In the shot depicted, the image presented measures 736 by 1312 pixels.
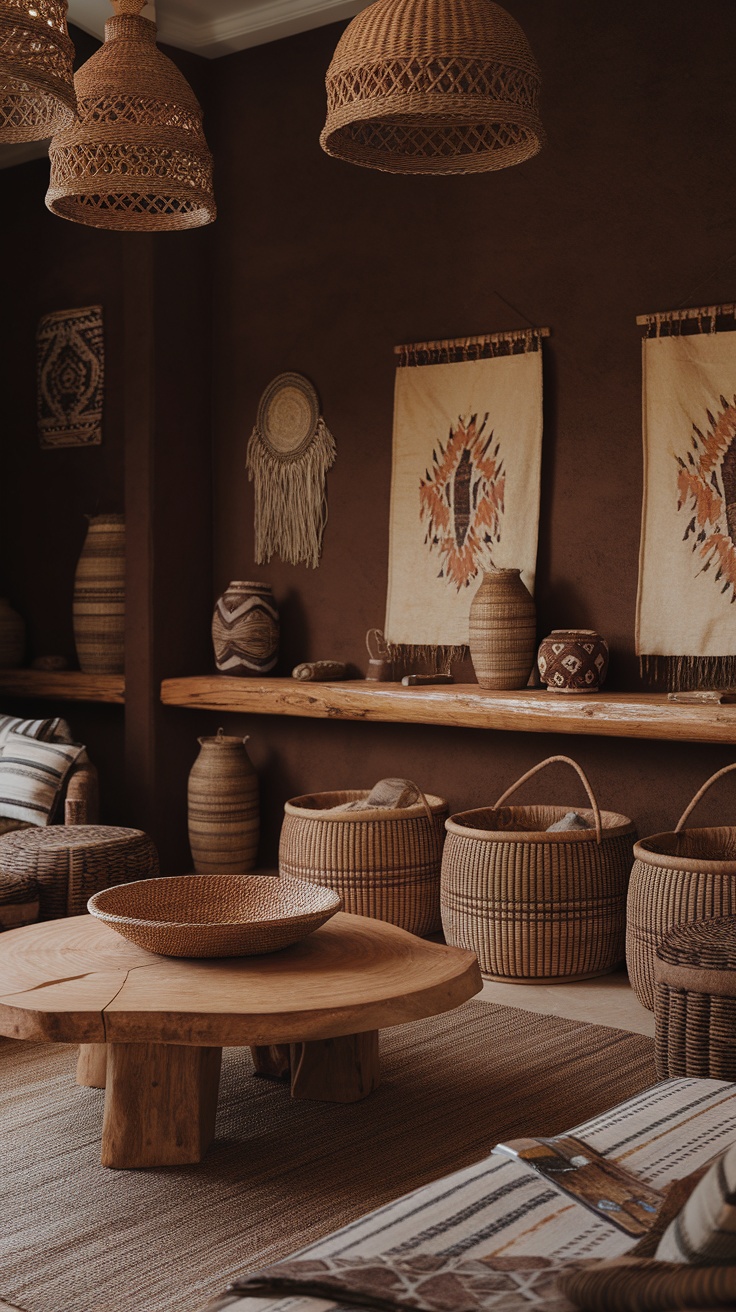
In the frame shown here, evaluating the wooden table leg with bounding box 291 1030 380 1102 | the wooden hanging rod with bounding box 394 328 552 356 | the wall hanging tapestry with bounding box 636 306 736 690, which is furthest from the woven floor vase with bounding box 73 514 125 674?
the wooden table leg with bounding box 291 1030 380 1102

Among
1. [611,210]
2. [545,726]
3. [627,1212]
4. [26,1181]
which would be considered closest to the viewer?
[627,1212]

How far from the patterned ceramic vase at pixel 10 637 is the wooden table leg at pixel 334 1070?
11.1 feet

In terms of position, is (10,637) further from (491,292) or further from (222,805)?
(491,292)

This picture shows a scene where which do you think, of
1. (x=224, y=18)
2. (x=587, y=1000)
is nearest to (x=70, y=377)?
(x=224, y=18)

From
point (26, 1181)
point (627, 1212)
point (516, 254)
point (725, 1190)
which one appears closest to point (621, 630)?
point (516, 254)

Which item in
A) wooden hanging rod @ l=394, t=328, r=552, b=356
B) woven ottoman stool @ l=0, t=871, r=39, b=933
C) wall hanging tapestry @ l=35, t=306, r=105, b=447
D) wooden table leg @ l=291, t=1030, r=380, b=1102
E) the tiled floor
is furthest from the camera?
wall hanging tapestry @ l=35, t=306, r=105, b=447

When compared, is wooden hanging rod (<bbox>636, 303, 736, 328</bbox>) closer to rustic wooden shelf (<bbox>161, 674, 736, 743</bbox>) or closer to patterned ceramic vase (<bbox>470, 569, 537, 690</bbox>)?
patterned ceramic vase (<bbox>470, 569, 537, 690</bbox>)

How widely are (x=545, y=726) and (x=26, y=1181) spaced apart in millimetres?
2100

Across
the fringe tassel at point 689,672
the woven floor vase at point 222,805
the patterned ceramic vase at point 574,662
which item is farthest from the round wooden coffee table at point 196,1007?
the woven floor vase at point 222,805

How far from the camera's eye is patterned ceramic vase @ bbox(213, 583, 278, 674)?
199 inches

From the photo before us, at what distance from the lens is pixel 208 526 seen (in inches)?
215

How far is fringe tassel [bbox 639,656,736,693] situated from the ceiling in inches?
107

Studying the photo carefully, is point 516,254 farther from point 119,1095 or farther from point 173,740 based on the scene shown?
point 119,1095

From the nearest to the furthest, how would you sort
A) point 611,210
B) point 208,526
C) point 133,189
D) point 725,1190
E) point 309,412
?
point 725,1190, point 133,189, point 611,210, point 309,412, point 208,526
